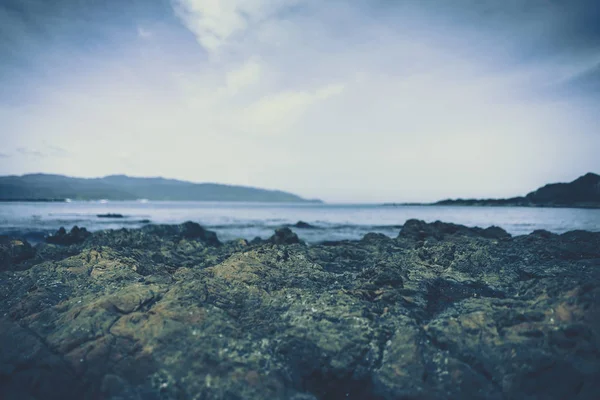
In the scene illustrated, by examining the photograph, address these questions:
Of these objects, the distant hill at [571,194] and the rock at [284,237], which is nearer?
the rock at [284,237]

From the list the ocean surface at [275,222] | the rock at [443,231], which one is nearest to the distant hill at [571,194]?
the ocean surface at [275,222]

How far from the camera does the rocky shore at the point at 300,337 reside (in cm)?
432

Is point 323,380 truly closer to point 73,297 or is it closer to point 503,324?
point 503,324

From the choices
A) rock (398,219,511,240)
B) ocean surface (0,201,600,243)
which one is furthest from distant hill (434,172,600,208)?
rock (398,219,511,240)

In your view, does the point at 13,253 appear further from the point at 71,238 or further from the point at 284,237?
the point at 71,238

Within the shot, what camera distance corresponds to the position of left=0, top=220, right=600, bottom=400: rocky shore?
14.2 feet

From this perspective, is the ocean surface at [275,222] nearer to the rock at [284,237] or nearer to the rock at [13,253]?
the rock at [284,237]

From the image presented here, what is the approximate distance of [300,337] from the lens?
16.7 ft

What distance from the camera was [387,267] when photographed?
752 centimetres

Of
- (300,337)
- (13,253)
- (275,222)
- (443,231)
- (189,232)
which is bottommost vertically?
(275,222)

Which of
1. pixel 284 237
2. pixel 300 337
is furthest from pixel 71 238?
pixel 300 337

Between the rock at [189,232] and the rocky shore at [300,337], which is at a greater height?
the rocky shore at [300,337]

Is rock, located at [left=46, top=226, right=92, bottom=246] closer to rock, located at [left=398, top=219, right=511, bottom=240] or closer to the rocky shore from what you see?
the rocky shore

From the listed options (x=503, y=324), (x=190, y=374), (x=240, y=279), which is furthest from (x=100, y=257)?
(x=503, y=324)
